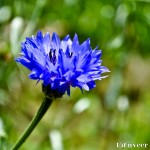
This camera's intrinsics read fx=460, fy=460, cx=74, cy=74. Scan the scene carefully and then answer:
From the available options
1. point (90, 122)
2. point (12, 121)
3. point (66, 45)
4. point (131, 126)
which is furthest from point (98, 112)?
point (66, 45)

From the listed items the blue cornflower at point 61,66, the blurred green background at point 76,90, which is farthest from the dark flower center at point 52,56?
the blurred green background at point 76,90

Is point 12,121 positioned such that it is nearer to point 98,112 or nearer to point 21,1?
point 21,1

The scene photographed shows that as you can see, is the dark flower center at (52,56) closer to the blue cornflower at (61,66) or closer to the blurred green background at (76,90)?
the blue cornflower at (61,66)

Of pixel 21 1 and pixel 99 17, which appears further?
pixel 99 17

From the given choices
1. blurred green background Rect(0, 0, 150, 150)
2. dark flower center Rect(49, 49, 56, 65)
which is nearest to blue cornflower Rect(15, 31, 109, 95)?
dark flower center Rect(49, 49, 56, 65)

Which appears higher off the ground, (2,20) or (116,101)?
(2,20)
